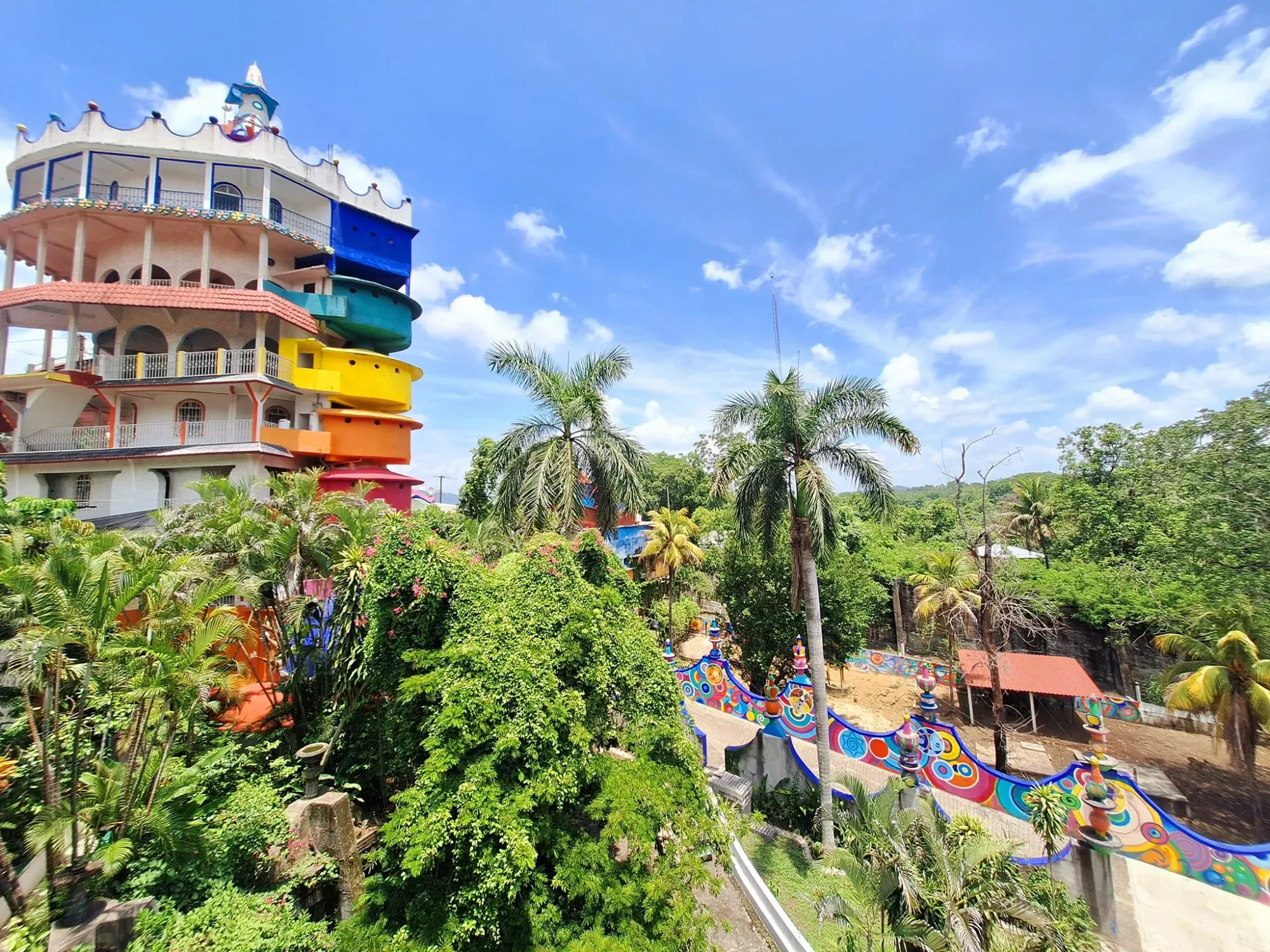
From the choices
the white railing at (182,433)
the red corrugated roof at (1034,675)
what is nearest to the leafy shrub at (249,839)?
the white railing at (182,433)

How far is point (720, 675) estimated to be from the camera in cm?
1558

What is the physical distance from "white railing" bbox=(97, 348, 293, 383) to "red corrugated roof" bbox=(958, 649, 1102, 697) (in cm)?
2474

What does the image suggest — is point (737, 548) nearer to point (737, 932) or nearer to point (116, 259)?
point (737, 932)

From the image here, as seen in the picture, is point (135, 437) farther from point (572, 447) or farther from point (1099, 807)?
point (1099, 807)

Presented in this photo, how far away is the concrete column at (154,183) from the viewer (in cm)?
1753

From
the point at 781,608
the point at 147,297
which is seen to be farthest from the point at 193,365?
the point at 781,608

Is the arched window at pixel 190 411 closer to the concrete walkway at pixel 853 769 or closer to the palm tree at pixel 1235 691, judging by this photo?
the concrete walkway at pixel 853 769

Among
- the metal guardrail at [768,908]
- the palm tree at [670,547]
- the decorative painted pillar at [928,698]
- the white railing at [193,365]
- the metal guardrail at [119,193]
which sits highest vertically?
the metal guardrail at [119,193]

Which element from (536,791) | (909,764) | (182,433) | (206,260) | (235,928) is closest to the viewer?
(536,791)

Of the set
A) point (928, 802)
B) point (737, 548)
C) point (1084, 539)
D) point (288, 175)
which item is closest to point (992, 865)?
point (928, 802)

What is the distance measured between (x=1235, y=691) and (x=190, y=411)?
97.9 ft

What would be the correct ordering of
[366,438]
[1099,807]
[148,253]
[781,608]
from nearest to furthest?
[1099,807], [781,608], [148,253], [366,438]

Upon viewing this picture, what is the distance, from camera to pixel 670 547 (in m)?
23.6

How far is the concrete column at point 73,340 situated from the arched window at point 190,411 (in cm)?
301
